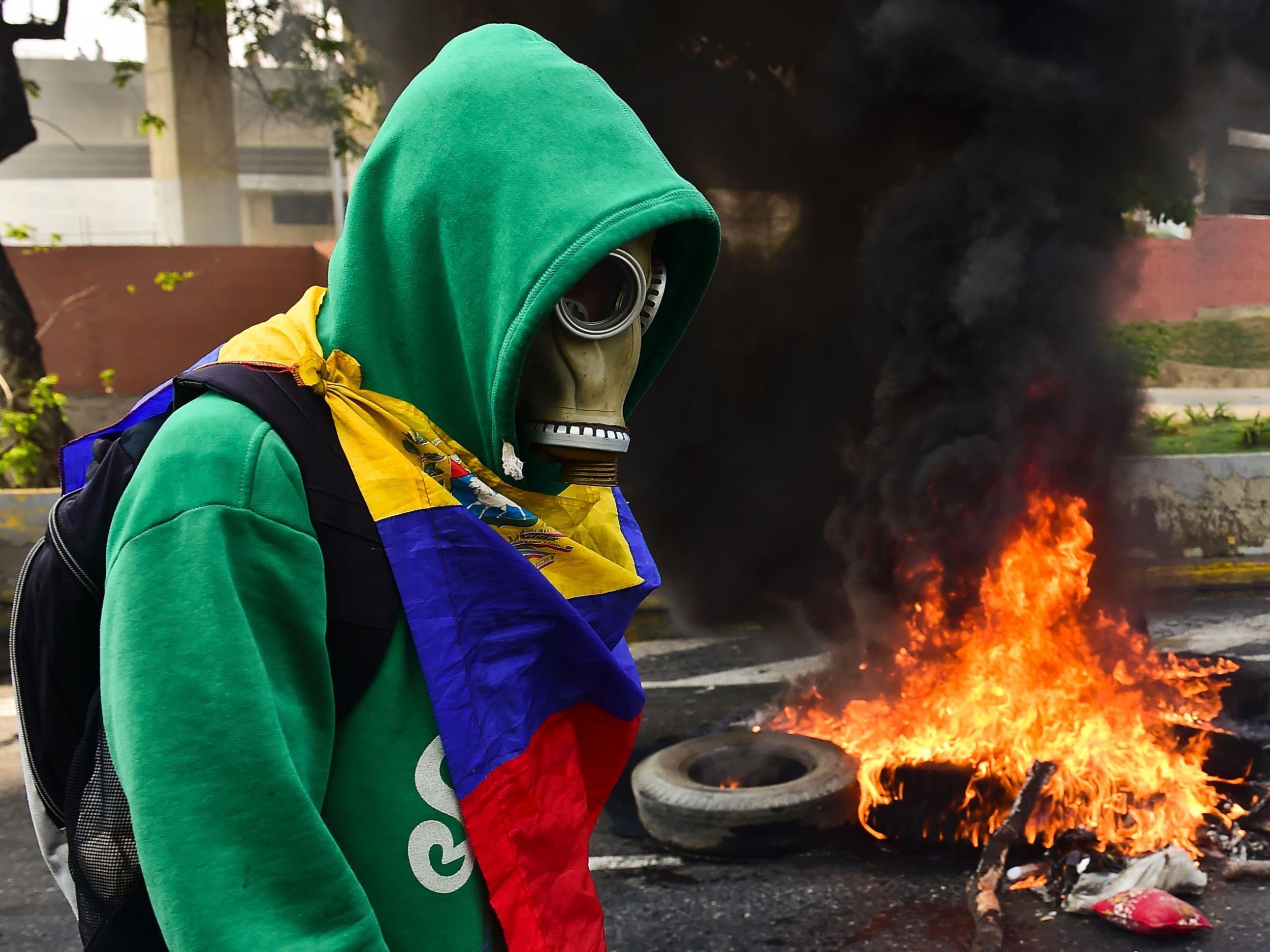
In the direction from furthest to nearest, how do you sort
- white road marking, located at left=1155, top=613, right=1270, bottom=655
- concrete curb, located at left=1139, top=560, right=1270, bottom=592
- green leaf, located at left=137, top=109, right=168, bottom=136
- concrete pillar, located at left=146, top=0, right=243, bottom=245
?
concrete pillar, located at left=146, top=0, right=243, bottom=245
green leaf, located at left=137, top=109, right=168, bottom=136
concrete curb, located at left=1139, top=560, right=1270, bottom=592
white road marking, located at left=1155, top=613, right=1270, bottom=655

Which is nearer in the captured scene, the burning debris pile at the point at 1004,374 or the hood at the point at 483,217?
the hood at the point at 483,217

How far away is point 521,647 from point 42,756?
1.70ft

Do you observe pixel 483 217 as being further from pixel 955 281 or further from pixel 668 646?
pixel 668 646

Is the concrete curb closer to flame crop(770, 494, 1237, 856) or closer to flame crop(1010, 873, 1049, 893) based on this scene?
flame crop(770, 494, 1237, 856)

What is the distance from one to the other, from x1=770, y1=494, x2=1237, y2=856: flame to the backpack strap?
353 cm

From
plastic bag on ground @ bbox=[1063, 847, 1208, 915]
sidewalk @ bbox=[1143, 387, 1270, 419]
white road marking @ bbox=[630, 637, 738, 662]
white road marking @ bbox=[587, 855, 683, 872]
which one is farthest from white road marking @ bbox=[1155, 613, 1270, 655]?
sidewalk @ bbox=[1143, 387, 1270, 419]

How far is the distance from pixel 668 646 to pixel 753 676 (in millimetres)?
910

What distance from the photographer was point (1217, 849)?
160 inches

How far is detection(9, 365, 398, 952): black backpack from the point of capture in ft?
3.58

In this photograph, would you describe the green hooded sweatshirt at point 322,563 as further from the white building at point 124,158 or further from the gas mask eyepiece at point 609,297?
the white building at point 124,158

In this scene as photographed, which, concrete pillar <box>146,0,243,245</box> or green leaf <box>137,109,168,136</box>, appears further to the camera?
concrete pillar <box>146,0,243,245</box>

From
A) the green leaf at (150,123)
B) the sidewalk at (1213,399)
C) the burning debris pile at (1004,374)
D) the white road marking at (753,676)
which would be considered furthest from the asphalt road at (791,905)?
the sidewalk at (1213,399)

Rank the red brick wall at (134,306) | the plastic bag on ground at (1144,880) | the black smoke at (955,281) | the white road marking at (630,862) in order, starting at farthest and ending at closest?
the red brick wall at (134,306) < the black smoke at (955,281) < the white road marking at (630,862) < the plastic bag on ground at (1144,880)

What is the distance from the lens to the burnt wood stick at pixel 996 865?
136 inches
